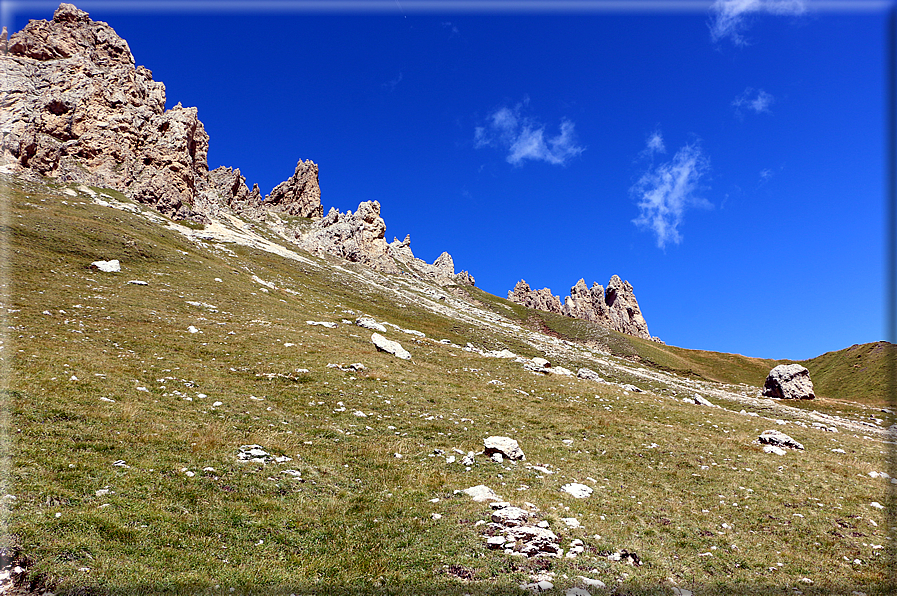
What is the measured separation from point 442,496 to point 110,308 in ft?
123

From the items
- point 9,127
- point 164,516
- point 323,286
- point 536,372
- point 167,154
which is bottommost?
point 164,516

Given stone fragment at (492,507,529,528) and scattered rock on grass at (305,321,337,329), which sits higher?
scattered rock on grass at (305,321,337,329)

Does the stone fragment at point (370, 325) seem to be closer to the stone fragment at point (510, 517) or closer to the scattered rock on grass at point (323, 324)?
the scattered rock on grass at point (323, 324)

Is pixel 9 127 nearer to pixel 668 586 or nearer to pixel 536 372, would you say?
pixel 536 372

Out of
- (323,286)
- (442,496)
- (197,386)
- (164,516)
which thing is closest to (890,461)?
(442,496)

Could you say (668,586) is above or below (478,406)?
below

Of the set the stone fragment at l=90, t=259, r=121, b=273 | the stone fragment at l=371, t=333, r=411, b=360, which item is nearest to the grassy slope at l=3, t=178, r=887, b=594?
the stone fragment at l=371, t=333, r=411, b=360

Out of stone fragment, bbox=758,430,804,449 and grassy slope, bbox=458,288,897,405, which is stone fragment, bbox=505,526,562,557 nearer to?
stone fragment, bbox=758,430,804,449

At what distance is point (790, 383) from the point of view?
63875 millimetres

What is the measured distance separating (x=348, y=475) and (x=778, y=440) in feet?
84.9

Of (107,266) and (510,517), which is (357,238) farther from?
(510,517)

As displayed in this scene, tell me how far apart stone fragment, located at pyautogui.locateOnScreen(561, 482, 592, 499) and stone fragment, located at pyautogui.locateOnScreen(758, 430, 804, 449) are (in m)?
16.3

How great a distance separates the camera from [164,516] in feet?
34.2

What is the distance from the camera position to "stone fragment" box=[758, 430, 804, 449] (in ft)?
77.0
